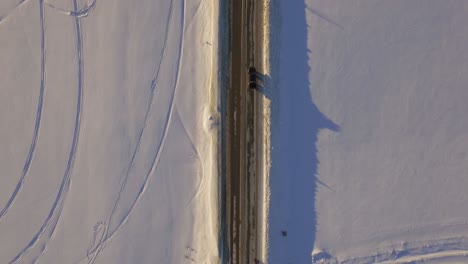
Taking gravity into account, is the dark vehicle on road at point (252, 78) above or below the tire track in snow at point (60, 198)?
above

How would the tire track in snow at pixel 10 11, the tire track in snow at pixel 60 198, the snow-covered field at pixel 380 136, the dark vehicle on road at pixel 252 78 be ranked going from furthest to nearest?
the tire track in snow at pixel 10 11, the tire track in snow at pixel 60 198, the dark vehicle on road at pixel 252 78, the snow-covered field at pixel 380 136

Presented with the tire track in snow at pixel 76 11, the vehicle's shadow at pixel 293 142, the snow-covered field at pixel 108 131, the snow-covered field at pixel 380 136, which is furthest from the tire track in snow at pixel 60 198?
the snow-covered field at pixel 380 136

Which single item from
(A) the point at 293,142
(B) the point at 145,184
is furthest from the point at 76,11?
(A) the point at 293,142

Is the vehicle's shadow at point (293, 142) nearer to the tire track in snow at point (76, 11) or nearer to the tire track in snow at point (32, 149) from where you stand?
the tire track in snow at point (76, 11)

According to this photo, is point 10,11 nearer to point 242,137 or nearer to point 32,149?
point 32,149

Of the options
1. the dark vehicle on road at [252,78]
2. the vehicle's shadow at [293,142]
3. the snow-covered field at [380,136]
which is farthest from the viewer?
the dark vehicle on road at [252,78]

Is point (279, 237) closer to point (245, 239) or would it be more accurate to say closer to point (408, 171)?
point (245, 239)
